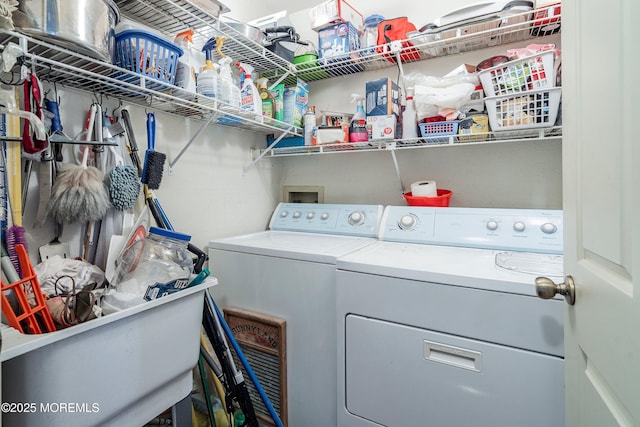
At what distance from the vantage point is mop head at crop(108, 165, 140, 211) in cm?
114

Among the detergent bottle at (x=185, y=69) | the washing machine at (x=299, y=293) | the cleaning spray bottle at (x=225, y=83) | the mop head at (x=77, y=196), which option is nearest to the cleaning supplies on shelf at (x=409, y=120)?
the washing machine at (x=299, y=293)

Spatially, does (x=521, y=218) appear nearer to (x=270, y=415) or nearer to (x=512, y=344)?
(x=512, y=344)

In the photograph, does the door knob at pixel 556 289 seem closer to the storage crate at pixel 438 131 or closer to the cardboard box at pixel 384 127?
the storage crate at pixel 438 131

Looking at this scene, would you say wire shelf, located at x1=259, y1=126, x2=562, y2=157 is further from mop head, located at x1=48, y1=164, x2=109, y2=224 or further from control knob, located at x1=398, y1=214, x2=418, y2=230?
mop head, located at x1=48, y1=164, x2=109, y2=224

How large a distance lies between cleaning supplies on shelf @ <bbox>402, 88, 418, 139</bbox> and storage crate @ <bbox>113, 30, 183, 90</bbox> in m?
1.12

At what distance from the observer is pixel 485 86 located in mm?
1444

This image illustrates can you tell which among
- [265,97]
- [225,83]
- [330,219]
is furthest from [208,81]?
[330,219]

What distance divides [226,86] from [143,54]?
0.41 metres

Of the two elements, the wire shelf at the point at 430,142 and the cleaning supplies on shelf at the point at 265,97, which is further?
the cleaning supplies on shelf at the point at 265,97

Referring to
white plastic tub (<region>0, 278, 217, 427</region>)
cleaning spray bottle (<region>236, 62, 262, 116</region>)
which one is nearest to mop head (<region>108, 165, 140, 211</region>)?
white plastic tub (<region>0, 278, 217, 427</region>)

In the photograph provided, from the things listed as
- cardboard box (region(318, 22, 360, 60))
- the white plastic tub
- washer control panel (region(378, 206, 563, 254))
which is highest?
cardboard box (region(318, 22, 360, 60))

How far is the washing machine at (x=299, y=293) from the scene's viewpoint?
53.2 inches

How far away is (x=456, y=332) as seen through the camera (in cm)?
104

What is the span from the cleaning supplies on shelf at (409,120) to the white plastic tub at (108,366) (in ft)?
4.14
